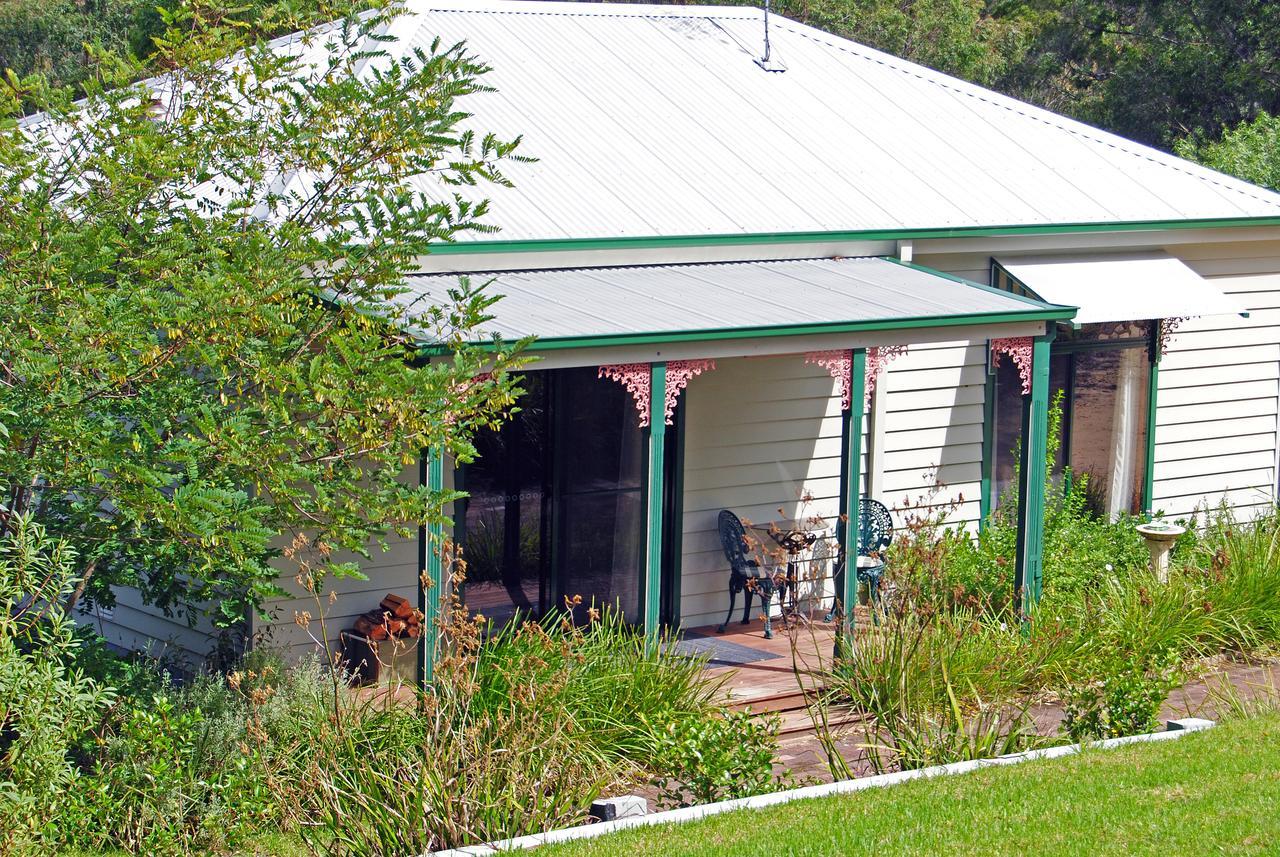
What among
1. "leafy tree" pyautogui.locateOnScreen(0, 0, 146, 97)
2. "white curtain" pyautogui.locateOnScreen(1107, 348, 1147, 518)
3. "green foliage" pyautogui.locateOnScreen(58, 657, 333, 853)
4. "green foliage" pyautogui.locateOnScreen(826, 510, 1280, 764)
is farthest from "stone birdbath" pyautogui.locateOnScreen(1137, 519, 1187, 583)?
"leafy tree" pyautogui.locateOnScreen(0, 0, 146, 97)

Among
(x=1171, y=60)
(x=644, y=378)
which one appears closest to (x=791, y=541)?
(x=644, y=378)

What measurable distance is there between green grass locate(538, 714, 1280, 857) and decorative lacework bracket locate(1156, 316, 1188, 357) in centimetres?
640

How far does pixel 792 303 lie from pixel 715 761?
3.90m

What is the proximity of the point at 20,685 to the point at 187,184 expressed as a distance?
293 cm

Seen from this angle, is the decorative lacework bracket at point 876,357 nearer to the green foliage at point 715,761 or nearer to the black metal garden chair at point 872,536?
the black metal garden chair at point 872,536

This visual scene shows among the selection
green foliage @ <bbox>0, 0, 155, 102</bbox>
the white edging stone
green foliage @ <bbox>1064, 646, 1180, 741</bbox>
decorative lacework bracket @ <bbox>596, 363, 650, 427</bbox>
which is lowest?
the white edging stone

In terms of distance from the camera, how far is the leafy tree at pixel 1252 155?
19.8 metres

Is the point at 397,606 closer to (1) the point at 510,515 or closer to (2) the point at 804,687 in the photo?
(1) the point at 510,515

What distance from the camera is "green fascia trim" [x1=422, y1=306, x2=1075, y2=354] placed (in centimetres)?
909

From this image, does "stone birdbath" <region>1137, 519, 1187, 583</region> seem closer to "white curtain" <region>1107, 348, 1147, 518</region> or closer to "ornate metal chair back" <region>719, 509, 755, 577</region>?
"white curtain" <region>1107, 348, 1147, 518</region>

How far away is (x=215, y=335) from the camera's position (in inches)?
293

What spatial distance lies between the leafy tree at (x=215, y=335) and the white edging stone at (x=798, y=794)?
63.1 inches

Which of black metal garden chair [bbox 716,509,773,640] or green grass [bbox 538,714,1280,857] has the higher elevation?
black metal garden chair [bbox 716,509,773,640]

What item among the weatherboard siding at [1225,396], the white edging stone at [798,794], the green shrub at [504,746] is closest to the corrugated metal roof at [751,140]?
the weatherboard siding at [1225,396]
